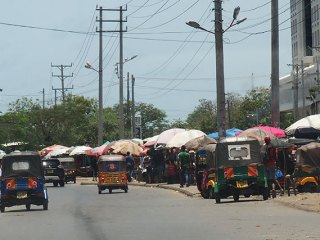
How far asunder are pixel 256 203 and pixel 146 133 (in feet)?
423

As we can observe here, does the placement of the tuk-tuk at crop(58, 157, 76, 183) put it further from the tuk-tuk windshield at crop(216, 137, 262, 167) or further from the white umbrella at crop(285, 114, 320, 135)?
the tuk-tuk windshield at crop(216, 137, 262, 167)

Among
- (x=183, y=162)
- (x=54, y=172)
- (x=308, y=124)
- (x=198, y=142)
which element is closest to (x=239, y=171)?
(x=308, y=124)

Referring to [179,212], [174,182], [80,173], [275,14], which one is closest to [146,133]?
[80,173]

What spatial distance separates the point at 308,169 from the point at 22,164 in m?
10.4

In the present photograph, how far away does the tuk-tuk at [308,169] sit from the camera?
1144 inches

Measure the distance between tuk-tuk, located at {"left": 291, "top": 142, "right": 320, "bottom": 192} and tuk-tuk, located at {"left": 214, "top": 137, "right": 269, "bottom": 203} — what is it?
172cm

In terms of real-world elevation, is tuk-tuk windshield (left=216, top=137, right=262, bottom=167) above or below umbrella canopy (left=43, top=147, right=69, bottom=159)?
below

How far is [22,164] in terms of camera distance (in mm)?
29906

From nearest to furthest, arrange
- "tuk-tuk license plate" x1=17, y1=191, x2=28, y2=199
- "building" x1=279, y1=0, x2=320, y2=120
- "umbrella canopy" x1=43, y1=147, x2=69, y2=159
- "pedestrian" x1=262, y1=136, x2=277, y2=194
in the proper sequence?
"pedestrian" x1=262, y1=136, x2=277, y2=194, "tuk-tuk license plate" x1=17, y1=191, x2=28, y2=199, "umbrella canopy" x1=43, y1=147, x2=69, y2=159, "building" x1=279, y1=0, x2=320, y2=120

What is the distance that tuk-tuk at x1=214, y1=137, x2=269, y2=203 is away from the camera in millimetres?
27828

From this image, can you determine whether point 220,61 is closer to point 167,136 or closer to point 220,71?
point 220,71

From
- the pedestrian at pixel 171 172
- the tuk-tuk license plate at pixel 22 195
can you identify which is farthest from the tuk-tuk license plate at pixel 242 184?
the pedestrian at pixel 171 172

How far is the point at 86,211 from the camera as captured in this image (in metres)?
27.4

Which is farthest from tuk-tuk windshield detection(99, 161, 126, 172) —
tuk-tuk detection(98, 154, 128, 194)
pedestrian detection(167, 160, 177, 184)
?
pedestrian detection(167, 160, 177, 184)
